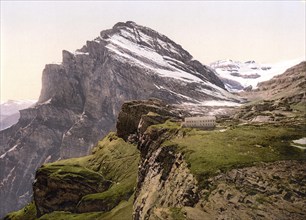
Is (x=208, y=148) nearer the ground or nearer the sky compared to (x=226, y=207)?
nearer the sky

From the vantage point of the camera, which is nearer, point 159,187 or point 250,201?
point 250,201

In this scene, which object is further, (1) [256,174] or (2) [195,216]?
(1) [256,174]

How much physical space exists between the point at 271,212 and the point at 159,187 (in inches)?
2284

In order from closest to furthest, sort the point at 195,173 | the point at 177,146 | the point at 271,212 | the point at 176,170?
the point at 271,212, the point at 195,173, the point at 176,170, the point at 177,146

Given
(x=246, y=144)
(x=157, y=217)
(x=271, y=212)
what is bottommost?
(x=157, y=217)

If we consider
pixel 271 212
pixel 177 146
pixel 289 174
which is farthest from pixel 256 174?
pixel 177 146

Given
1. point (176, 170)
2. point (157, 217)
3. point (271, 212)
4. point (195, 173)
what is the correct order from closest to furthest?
point (271, 212)
point (157, 217)
point (195, 173)
point (176, 170)

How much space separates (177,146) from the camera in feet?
647

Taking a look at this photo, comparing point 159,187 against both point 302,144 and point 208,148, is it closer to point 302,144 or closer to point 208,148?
point 208,148

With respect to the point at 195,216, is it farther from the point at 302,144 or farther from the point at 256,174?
the point at 302,144

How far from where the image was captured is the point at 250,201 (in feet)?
474

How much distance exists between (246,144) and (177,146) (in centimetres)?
2872

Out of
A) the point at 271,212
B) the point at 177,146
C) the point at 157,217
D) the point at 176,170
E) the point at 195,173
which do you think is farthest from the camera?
the point at 177,146

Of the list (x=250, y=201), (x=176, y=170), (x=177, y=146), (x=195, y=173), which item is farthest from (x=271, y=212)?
(x=177, y=146)
